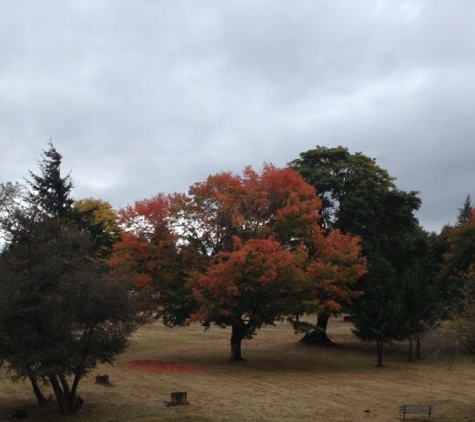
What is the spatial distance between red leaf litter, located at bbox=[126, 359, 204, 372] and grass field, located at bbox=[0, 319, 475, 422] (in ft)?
2.36

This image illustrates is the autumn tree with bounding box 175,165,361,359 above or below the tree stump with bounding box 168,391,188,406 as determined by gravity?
above

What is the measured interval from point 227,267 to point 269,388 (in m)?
8.25

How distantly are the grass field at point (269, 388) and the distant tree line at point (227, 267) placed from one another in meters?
1.80

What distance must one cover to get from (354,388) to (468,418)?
336 inches

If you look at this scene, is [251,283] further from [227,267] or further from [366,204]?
[366,204]

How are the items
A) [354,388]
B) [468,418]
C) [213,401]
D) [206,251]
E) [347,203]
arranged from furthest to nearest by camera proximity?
[347,203] → [206,251] → [354,388] → [213,401] → [468,418]

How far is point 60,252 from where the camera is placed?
2475cm

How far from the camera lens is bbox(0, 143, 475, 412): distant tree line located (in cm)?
2406

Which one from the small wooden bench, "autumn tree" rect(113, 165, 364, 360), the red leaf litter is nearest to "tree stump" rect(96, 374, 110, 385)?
the red leaf litter

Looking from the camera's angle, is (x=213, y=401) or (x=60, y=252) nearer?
(x=60, y=252)

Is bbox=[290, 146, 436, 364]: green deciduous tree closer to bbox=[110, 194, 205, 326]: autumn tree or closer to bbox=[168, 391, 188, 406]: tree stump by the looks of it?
bbox=[110, 194, 205, 326]: autumn tree

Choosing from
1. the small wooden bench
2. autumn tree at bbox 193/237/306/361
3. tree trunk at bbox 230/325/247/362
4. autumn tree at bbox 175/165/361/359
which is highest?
autumn tree at bbox 175/165/361/359

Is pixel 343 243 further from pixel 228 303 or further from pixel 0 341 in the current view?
pixel 0 341

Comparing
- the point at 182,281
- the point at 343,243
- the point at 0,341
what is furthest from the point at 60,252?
the point at 343,243
